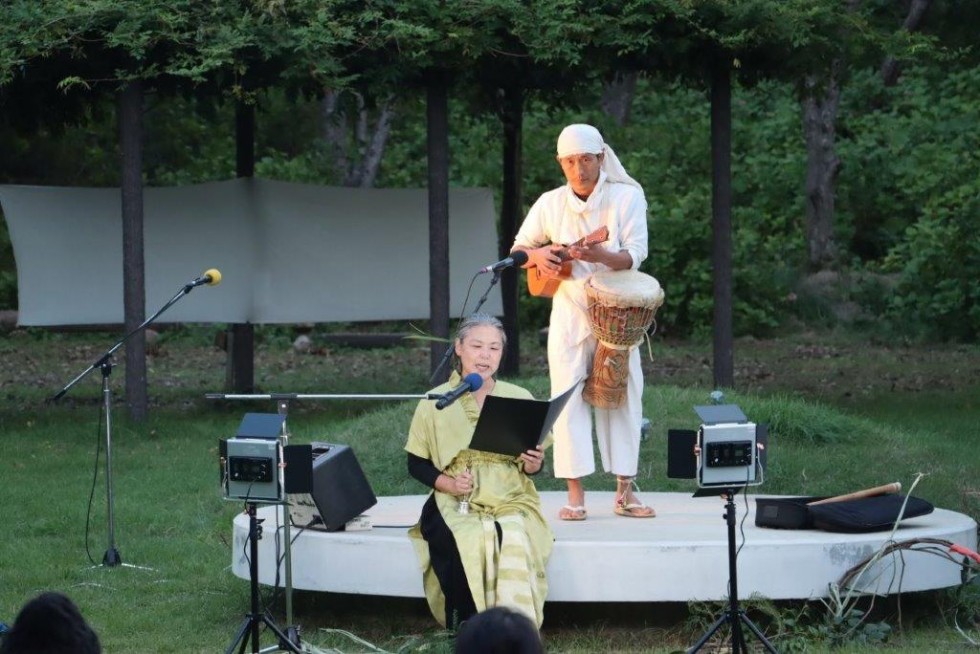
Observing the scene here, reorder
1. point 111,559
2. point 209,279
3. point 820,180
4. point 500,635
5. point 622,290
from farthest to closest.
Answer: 1. point 820,180
2. point 111,559
3. point 209,279
4. point 622,290
5. point 500,635

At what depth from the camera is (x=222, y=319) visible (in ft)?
43.6

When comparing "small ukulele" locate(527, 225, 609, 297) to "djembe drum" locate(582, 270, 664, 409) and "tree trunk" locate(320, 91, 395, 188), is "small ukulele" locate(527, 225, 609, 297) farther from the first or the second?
"tree trunk" locate(320, 91, 395, 188)

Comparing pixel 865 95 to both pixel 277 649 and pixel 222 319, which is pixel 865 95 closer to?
pixel 222 319

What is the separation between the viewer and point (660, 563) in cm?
623

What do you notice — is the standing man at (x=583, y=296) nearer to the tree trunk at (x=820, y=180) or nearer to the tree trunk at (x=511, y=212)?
the tree trunk at (x=511, y=212)

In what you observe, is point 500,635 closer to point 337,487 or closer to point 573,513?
point 337,487

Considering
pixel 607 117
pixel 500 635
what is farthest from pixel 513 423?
pixel 607 117

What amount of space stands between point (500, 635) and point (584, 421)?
4653mm

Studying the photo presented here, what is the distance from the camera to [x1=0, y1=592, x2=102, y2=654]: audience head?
3.09 meters

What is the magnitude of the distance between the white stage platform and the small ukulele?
45.2 inches

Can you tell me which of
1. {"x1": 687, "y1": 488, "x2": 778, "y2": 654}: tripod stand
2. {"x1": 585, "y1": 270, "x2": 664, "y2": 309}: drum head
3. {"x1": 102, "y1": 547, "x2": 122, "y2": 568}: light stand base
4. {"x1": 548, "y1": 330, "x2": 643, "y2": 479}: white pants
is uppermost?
{"x1": 585, "y1": 270, "x2": 664, "y2": 309}: drum head

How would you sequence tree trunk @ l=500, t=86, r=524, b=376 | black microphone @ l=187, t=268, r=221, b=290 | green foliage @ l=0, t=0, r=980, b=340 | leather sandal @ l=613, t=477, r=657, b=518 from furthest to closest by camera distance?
tree trunk @ l=500, t=86, r=524, b=376, green foliage @ l=0, t=0, r=980, b=340, leather sandal @ l=613, t=477, r=657, b=518, black microphone @ l=187, t=268, r=221, b=290

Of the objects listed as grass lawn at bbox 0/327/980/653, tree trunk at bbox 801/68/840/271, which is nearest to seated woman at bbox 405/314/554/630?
grass lawn at bbox 0/327/980/653

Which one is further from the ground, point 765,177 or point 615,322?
point 765,177
